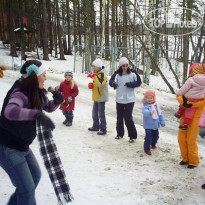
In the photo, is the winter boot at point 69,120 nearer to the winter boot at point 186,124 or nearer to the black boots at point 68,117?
the black boots at point 68,117

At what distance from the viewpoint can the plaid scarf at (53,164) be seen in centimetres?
263

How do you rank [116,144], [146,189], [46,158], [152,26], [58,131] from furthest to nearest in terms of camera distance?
[152,26]
[58,131]
[116,144]
[146,189]
[46,158]

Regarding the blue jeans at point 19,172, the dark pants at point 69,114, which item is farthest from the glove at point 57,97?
the dark pants at point 69,114

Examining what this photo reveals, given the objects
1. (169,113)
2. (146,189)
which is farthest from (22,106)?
(169,113)

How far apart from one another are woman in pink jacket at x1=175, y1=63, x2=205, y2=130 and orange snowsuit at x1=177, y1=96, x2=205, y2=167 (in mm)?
69

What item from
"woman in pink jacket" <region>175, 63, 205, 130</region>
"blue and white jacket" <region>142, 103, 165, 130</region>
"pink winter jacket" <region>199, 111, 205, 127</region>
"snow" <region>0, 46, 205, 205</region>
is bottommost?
"snow" <region>0, 46, 205, 205</region>

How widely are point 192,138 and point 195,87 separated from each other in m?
0.87

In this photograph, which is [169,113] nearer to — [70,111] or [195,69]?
[70,111]

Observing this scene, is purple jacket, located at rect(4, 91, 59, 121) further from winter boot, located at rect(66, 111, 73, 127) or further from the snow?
winter boot, located at rect(66, 111, 73, 127)

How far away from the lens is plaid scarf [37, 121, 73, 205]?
8.61ft

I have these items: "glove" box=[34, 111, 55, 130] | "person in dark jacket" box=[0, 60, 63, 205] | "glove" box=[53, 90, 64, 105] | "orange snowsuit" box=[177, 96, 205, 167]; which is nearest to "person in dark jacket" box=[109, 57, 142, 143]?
"orange snowsuit" box=[177, 96, 205, 167]

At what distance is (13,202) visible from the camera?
247 cm

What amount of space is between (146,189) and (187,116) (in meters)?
1.39

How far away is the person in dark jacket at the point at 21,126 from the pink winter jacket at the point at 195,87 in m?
2.50
